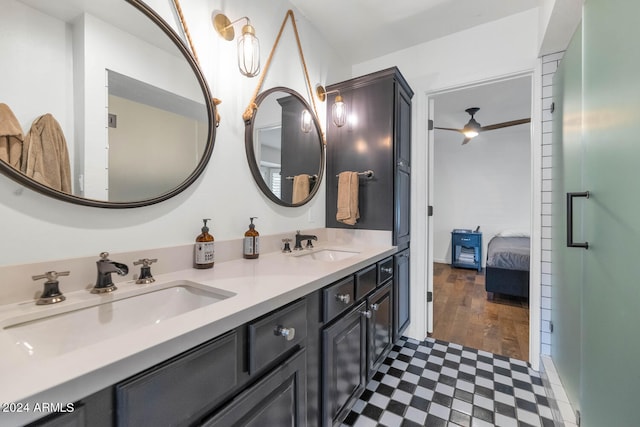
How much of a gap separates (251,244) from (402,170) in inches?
50.1

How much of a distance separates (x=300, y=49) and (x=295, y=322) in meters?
1.81

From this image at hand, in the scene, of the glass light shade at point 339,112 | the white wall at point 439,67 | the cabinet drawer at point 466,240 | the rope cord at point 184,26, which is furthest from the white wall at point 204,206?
the cabinet drawer at point 466,240

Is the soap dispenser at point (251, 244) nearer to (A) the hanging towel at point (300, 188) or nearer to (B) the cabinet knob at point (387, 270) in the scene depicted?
(A) the hanging towel at point (300, 188)

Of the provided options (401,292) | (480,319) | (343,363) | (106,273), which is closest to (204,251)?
(106,273)

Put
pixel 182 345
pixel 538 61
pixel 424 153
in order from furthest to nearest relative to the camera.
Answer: pixel 424 153 → pixel 538 61 → pixel 182 345

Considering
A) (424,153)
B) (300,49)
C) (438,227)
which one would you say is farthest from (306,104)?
(438,227)

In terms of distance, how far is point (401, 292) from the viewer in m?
2.07

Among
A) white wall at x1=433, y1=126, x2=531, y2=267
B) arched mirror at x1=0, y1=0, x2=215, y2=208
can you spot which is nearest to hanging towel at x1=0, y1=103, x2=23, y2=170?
arched mirror at x1=0, y1=0, x2=215, y2=208

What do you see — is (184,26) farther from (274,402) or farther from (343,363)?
(343,363)

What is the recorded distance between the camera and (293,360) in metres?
0.93

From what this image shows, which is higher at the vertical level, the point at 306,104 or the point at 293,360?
the point at 306,104

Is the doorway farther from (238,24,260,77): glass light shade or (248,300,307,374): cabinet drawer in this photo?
(248,300,307,374): cabinet drawer

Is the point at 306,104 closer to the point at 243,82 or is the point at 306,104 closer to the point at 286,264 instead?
the point at 243,82

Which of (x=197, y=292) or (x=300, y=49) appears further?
(x=300, y=49)
